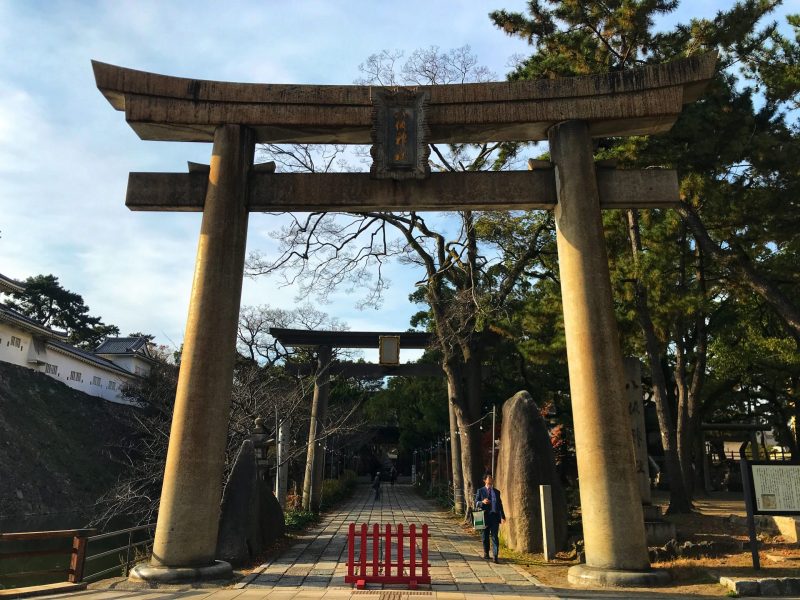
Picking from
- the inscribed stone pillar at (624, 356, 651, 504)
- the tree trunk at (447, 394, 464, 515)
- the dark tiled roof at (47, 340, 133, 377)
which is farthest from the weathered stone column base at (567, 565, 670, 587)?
the dark tiled roof at (47, 340, 133, 377)

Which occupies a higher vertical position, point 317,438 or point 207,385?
point 207,385

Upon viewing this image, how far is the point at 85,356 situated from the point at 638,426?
38962 millimetres

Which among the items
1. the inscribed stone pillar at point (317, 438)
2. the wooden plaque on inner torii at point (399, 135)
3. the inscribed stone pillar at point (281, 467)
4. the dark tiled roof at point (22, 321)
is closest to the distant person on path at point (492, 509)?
the wooden plaque on inner torii at point (399, 135)

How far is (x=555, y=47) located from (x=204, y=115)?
759 centimetres

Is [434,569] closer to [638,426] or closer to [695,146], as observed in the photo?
[638,426]

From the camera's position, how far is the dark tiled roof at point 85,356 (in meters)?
37.9

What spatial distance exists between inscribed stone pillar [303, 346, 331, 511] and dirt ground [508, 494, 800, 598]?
11.6m

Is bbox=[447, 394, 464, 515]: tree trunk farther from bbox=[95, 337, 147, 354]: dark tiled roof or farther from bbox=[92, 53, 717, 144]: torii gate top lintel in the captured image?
bbox=[95, 337, 147, 354]: dark tiled roof

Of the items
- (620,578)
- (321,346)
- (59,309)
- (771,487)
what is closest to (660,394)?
(771,487)

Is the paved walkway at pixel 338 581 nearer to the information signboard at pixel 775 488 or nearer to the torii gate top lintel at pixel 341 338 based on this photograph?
the information signboard at pixel 775 488

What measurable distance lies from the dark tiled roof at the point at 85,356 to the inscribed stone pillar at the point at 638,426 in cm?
3715

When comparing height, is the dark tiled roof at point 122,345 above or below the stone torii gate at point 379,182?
above

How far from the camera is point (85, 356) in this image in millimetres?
40156

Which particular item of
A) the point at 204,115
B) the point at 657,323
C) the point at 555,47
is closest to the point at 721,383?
the point at 657,323
